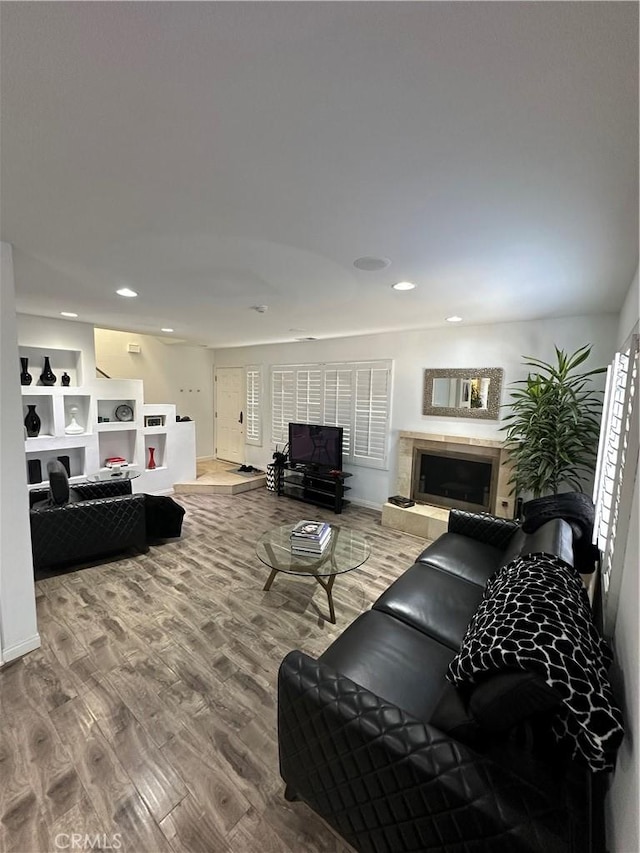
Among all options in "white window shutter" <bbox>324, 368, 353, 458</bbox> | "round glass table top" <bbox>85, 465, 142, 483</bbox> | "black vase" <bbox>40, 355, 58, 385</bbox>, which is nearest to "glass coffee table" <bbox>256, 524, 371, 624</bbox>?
"white window shutter" <bbox>324, 368, 353, 458</bbox>

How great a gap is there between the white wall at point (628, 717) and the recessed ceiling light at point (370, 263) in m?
1.58

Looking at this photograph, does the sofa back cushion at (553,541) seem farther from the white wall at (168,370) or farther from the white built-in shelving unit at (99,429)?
the white wall at (168,370)

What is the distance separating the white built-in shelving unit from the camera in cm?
411

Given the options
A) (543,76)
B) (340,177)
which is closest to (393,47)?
(543,76)

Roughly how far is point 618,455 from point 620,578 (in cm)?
68

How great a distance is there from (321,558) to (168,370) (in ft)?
17.0

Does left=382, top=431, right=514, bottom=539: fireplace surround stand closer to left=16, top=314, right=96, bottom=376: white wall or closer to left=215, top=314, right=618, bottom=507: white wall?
left=215, top=314, right=618, bottom=507: white wall

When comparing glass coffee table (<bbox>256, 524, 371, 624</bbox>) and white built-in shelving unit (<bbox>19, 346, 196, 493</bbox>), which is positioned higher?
white built-in shelving unit (<bbox>19, 346, 196, 493</bbox>)

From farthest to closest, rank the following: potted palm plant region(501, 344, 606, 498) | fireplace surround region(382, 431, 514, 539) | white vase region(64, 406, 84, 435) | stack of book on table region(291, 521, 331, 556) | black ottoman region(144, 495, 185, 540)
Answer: white vase region(64, 406, 84, 435), fireplace surround region(382, 431, 514, 539), black ottoman region(144, 495, 185, 540), potted palm plant region(501, 344, 606, 498), stack of book on table region(291, 521, 331, 556)

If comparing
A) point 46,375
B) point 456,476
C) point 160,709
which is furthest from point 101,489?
point 456,476

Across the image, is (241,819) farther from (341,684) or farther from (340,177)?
(340,177)

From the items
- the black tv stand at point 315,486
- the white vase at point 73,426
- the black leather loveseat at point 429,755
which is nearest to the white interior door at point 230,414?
the black tv stand at point 315,486

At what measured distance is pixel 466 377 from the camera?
13.1 ft

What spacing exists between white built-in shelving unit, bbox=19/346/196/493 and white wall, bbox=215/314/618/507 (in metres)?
2.14
